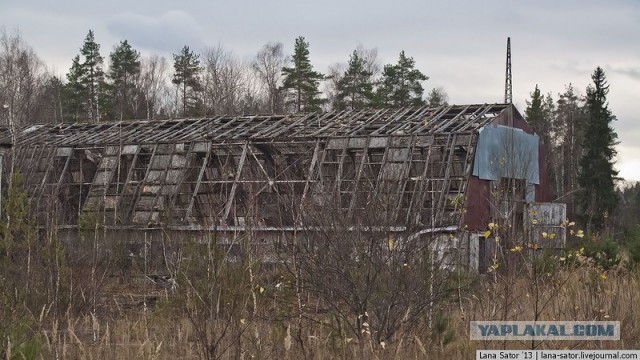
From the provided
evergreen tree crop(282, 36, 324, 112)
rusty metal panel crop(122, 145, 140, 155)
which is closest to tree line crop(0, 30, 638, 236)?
evergreen tree crop(282, 36, 324, 112)

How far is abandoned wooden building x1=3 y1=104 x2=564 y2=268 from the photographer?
22047 millimetres

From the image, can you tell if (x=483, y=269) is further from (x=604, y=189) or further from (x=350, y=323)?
(x=604, y=189)

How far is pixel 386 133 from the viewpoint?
76.5ft

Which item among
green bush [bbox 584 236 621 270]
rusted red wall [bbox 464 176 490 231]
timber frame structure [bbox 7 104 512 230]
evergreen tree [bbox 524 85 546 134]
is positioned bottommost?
green bush [bbox 584 236 621 270]

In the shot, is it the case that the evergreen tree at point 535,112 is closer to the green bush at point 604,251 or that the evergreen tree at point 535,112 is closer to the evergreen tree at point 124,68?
the evergreen tree at point 124,68

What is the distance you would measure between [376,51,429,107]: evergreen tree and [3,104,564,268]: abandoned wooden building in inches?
1034

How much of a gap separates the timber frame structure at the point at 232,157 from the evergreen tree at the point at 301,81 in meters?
25.0

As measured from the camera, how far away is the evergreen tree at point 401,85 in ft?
177

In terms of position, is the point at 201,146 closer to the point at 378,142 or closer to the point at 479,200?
the point at 378,142

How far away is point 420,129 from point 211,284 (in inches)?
627

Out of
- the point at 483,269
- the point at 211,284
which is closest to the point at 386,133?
the point at 483,269

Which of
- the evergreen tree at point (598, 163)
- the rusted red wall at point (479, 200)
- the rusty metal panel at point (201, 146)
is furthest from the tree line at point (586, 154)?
the rusty metal panel at point (201, 146)

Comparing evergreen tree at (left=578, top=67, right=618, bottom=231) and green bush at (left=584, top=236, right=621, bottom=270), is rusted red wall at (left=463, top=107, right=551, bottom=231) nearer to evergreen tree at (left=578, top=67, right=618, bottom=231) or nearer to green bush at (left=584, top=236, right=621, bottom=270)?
green bush at (left=584, top=236, right=621, bottom=270)

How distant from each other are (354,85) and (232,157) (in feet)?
104
